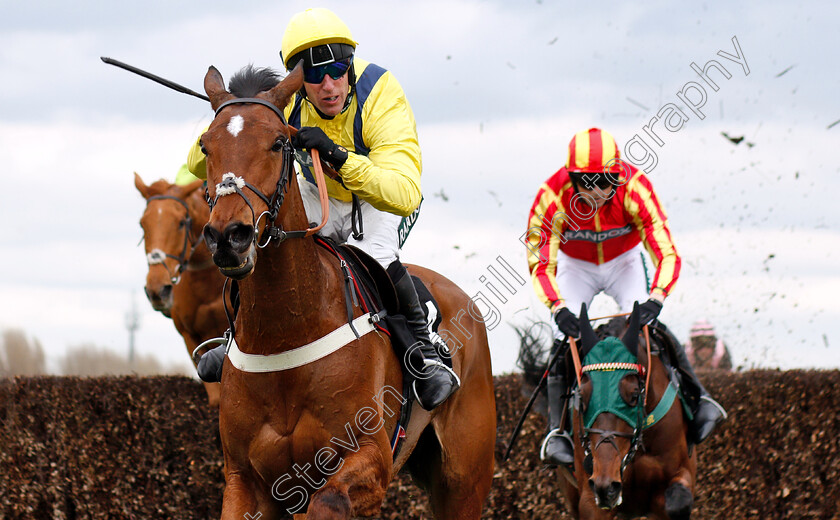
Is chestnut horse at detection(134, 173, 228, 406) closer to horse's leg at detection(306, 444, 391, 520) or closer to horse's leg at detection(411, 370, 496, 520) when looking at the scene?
horse's leg at detection(411, 370, 496, 520)

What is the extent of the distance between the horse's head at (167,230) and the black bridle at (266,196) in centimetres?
418

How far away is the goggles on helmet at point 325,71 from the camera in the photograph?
416 cm

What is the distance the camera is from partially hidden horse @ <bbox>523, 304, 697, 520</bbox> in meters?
5.61

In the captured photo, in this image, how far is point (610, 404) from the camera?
5.67 m

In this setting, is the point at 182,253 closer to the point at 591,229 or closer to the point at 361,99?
the point at 591,229

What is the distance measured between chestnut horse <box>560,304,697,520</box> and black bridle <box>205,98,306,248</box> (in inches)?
105

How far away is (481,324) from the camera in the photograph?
5371 mm

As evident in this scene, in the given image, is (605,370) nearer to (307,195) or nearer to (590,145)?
(590,145)

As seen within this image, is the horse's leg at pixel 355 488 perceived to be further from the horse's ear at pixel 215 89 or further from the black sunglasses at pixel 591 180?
the black sunglasses at pixel 591 180

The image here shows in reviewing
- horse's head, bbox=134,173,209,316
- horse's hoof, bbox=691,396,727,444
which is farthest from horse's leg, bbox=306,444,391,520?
horse's head, bbox=134,173,209,316

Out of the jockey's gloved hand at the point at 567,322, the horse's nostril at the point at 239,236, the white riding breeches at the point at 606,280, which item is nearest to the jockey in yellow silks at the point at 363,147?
the horse's nostril at the point at 239,236

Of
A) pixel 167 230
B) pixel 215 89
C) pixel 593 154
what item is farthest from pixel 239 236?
pixel 167 230

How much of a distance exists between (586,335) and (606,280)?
887 mm

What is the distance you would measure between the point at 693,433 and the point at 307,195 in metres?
3.14
